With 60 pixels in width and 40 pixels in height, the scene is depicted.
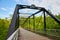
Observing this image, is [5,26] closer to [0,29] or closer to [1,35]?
[0,29]

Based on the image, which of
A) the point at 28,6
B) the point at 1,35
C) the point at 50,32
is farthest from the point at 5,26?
the point at 50,32

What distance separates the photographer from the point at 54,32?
12609mm

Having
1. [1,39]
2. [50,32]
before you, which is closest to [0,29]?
[1,39]

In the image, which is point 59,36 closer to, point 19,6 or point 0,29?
point 19,6

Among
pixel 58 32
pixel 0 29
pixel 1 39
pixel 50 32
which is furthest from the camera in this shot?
pixel 0 29

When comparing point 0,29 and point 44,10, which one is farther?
point 0,29

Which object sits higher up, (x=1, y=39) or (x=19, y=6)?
(x=19, y=6)

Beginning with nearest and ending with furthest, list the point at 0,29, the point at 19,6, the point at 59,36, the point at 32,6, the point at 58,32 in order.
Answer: the point at 59,36 → the point at 58,32 → the point at 19,6 → the point at 32,6 → the point at 0,29

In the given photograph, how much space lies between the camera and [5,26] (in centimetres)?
6231

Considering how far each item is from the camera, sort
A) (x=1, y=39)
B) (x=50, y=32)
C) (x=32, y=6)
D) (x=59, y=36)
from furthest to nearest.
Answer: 1. (x=1, y=39)
2. (x=32, y=6)
3. (x=50, y=32)
4. (x=59, y=36)

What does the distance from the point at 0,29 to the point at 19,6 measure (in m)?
45.6

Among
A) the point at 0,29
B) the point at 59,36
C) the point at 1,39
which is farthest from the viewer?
the point at 0,29

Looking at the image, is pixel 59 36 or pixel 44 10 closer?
pixel 59 36

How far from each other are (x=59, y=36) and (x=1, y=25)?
52.6 metres
